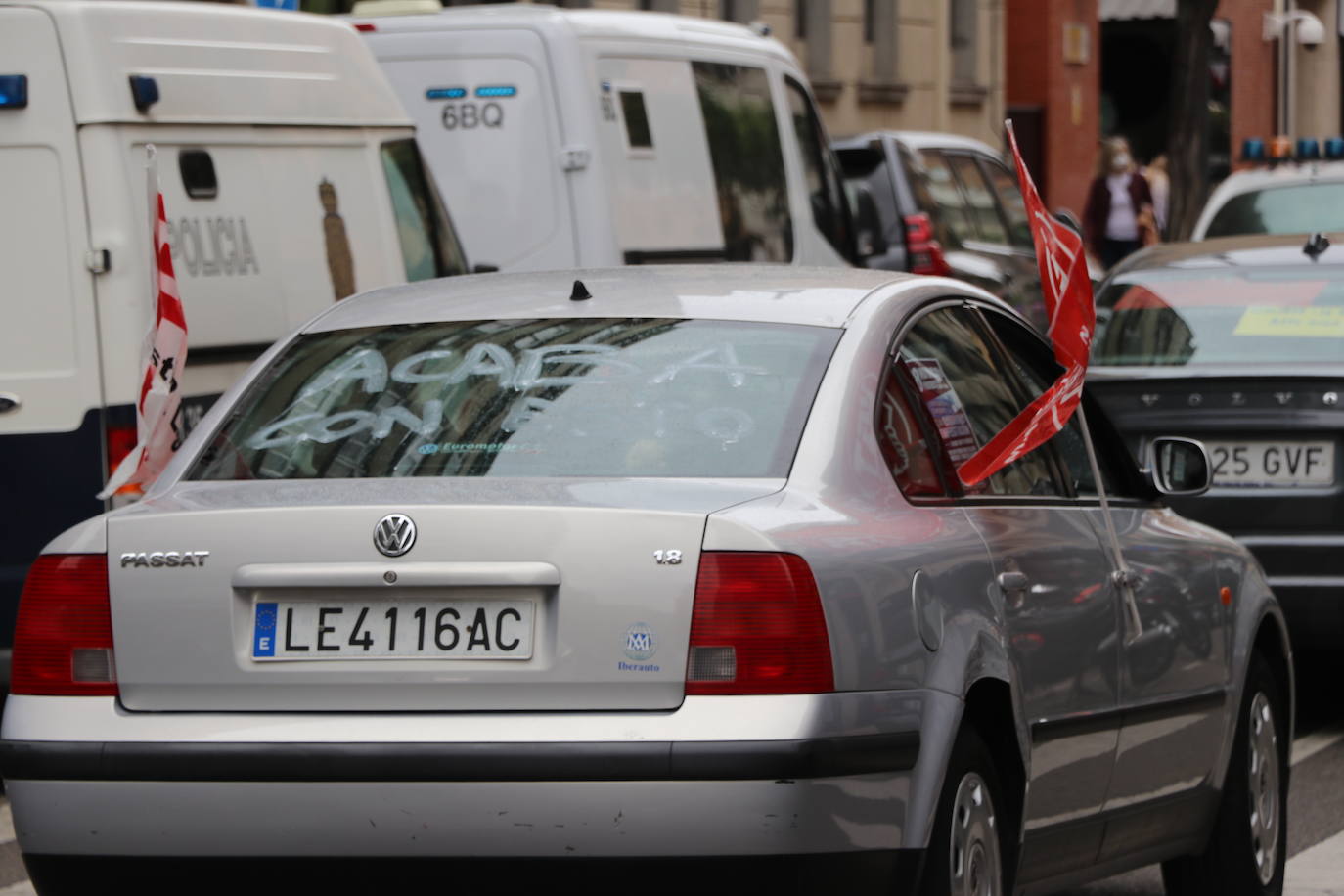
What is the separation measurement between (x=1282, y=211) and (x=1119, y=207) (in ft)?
35.1

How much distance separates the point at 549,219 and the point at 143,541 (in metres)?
8.87

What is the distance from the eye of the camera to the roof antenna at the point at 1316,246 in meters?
10.9

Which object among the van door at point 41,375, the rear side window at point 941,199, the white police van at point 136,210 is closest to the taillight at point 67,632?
the white police van at point 136,210

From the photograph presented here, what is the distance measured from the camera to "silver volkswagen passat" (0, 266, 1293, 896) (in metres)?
4.76

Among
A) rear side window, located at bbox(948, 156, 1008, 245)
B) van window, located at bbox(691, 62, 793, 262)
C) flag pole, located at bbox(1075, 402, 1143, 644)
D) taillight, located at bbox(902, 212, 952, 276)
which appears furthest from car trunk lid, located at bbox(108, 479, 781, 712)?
rear side window, located at bbox(948, 156, 1008, 245)

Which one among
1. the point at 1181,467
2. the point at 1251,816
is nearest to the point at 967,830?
the point at 1251,816

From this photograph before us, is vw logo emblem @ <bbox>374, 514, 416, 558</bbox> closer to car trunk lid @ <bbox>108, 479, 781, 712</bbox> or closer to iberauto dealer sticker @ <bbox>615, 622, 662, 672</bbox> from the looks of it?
car trunk lid @ <bbox>108, 479, 781, 712</bbox>

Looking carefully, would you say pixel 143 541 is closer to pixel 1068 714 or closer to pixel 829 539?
pixel 829 539

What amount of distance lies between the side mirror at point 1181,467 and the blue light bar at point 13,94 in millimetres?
3855

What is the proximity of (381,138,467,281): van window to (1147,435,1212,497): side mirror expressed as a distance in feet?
15.5

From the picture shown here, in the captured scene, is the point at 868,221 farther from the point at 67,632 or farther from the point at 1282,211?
the point at 67,632

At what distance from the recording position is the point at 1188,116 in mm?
25047

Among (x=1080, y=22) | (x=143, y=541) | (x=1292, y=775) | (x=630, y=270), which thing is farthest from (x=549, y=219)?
(x=1080, y=22)

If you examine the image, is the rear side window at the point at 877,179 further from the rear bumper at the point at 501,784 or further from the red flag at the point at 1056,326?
the rear bumper at the point at 501,784
